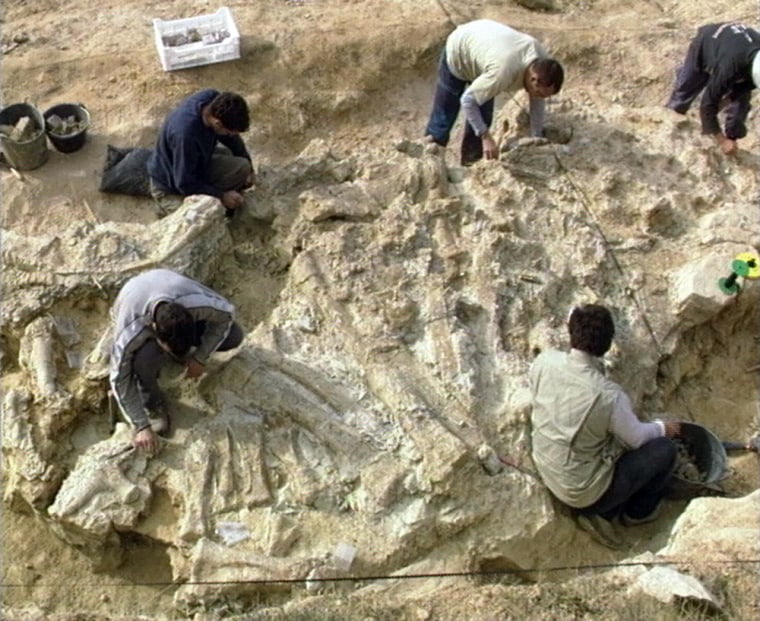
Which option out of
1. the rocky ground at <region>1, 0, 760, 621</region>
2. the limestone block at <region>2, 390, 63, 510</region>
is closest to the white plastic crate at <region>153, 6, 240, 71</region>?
the rocky ground at <region>1, 0, 760, 621</region>

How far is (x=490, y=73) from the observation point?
643cm

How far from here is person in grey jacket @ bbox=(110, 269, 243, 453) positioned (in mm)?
4832

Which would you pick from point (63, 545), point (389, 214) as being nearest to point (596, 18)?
point (389, 214)

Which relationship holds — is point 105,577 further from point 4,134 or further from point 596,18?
point 596,18

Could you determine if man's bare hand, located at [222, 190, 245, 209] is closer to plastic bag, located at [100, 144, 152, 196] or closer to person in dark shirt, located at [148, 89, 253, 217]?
person in dark shirt, located at [148, 89, 253, 217]

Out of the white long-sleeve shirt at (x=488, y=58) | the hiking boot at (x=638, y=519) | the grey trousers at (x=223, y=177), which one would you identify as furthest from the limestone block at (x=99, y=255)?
the hiking boot at (x=638, y=519)

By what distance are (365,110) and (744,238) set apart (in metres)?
3.19

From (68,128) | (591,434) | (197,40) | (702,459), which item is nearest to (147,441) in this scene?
(591,434)

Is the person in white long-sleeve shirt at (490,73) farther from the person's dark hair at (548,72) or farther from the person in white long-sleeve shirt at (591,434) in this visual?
the person in white long-sleeve shirt at (591,434)

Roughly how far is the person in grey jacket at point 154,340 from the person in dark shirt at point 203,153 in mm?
1302

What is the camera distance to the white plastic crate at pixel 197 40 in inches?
308

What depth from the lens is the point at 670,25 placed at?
882 centimetres

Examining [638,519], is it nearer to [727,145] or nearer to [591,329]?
[591,329]

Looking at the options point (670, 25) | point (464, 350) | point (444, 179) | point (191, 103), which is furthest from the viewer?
point (670, 25)
